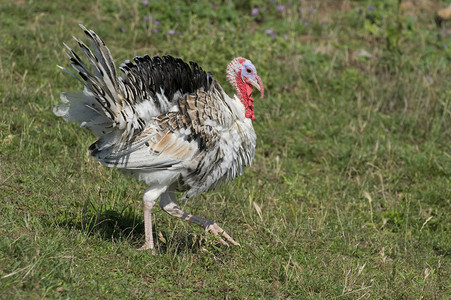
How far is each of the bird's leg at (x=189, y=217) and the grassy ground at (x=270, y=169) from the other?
0.44 feet

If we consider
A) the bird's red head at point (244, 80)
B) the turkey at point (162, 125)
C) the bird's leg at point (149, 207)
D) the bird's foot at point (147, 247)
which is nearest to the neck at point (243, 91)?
the bird's red head at point (244, 80)

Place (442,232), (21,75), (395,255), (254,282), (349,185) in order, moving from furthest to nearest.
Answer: (21,75), (349,185), (442,232), (395,255), (254,282)

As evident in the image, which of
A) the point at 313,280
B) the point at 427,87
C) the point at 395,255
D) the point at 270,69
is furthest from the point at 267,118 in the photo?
the point at 313,280

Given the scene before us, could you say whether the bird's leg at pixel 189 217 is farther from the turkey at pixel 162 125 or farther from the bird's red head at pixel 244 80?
the bird's red head at pixel 244 80

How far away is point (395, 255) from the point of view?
6918mm

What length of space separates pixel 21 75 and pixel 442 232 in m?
6.31

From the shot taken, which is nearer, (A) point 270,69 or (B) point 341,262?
(B) point 341,262

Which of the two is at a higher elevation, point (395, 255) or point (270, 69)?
point (270, 69)

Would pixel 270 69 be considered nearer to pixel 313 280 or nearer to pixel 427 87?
pixel 427 87

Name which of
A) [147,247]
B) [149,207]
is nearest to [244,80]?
[149,207]

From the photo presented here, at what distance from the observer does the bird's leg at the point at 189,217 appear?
6.19 meters

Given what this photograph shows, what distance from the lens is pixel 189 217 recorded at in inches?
246

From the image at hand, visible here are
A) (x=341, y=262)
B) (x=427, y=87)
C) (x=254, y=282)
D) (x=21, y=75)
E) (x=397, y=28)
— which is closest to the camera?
(x=254, y=282)

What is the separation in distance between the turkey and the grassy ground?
0.59 metres
